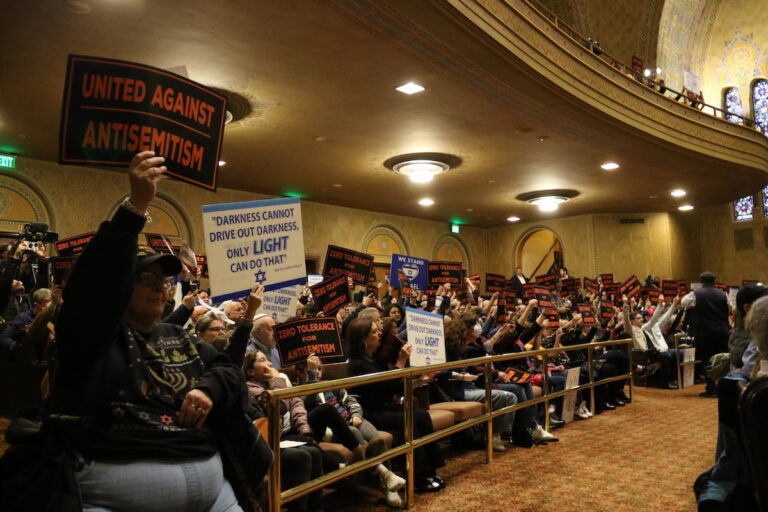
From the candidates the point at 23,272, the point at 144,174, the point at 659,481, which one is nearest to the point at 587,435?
the point at 659,481

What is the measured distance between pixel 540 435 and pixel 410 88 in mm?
4792

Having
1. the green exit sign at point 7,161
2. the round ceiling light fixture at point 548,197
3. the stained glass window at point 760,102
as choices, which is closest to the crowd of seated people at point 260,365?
the green exit sign at point 7,161

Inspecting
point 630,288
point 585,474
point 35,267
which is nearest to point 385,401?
point 585,474

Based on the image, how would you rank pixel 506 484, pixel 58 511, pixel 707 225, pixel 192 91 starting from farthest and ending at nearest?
pixel 707 225 < pixel 506 484 < pixel 192 91 < pixel 58 511

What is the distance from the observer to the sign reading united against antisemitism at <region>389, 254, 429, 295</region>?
29.0 ft

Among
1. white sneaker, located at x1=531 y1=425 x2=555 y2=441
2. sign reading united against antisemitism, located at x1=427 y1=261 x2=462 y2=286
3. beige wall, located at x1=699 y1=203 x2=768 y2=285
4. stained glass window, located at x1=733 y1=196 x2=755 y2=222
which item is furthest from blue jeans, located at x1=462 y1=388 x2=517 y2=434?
stained glass window, located at x1=733 y1=196 x2=755 y2=222

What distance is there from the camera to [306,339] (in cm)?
441

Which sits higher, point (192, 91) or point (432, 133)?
point (432, 133)

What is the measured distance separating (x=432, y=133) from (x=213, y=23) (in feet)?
15.8

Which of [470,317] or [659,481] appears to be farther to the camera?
[470,317]

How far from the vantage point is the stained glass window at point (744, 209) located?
20586 mm

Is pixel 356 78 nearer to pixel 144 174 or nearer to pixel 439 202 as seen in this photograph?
pixel 144 174

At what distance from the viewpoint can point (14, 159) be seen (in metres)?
11.3

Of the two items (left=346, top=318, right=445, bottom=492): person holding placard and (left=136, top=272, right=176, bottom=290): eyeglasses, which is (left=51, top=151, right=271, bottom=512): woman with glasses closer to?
(left=136, top=272, right=176, bottom=290): eyeglasses
